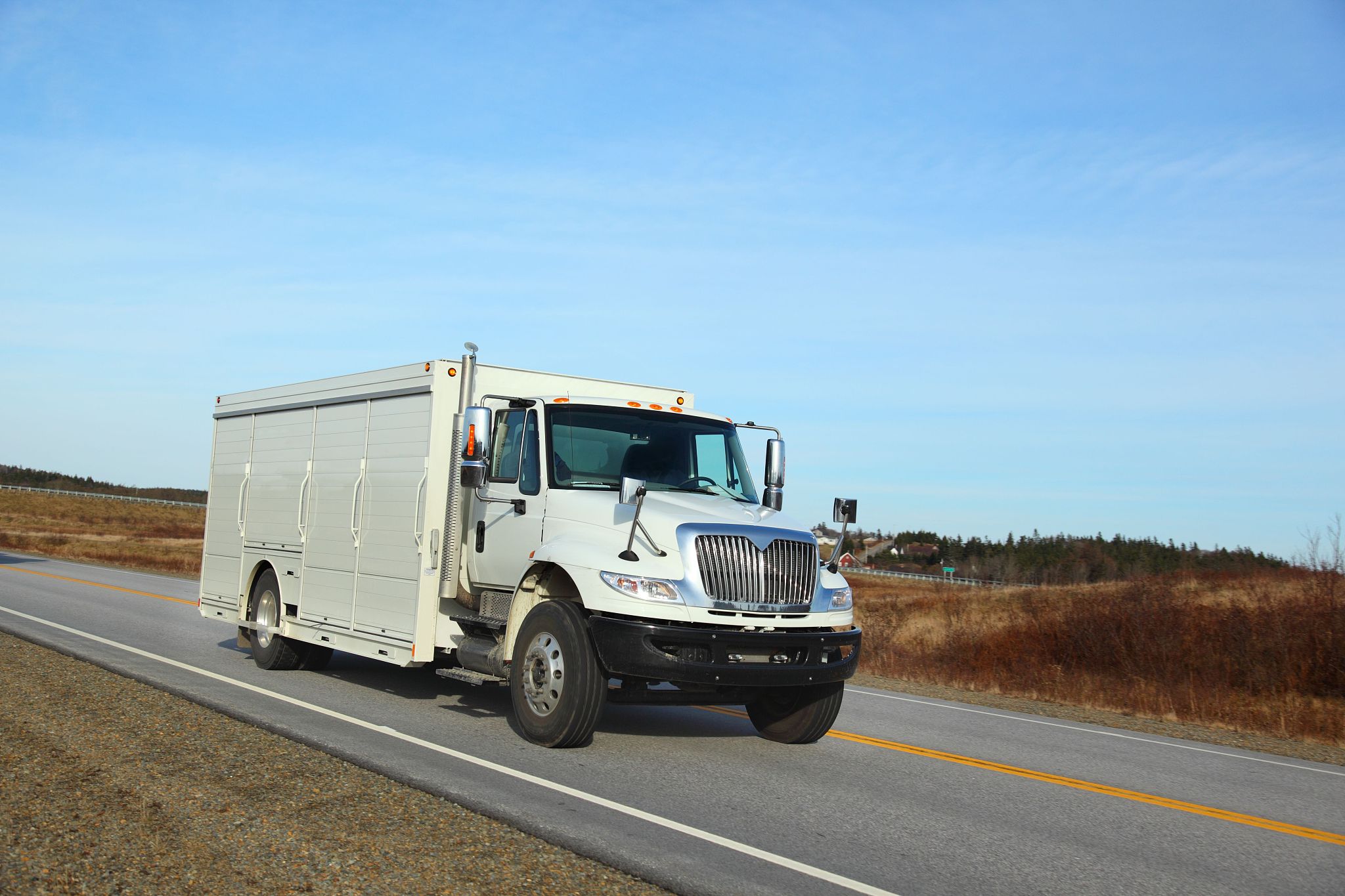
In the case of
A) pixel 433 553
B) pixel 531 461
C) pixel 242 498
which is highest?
pixel 531 461

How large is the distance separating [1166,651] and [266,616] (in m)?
12.7

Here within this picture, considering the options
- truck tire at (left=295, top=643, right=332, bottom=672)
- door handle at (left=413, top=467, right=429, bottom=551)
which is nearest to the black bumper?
door handle at (left=413, top=467, right=429, bottom=551)

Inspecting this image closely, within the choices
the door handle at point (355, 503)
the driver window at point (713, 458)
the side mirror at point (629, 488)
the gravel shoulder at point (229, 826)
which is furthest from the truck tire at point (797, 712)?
the door handle at point (355, 503)

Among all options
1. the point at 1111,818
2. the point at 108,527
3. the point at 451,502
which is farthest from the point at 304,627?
the point at 108,527

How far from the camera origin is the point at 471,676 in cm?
977

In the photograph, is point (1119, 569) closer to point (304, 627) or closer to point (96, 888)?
point (304, 627)

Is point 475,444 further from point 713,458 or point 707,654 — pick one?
point 707,654

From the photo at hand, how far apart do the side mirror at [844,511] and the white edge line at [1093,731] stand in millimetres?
4472

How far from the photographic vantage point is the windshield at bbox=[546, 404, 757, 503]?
9.52 meters

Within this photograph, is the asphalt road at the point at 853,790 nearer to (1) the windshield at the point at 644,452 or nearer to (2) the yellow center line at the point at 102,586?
(1) the windshield at the point at 644,452

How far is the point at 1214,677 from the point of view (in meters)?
16.1

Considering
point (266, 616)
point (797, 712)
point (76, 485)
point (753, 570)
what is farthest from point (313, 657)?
point (76, 485)

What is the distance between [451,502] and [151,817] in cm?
457

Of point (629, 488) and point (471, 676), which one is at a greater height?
point (629, 488)
